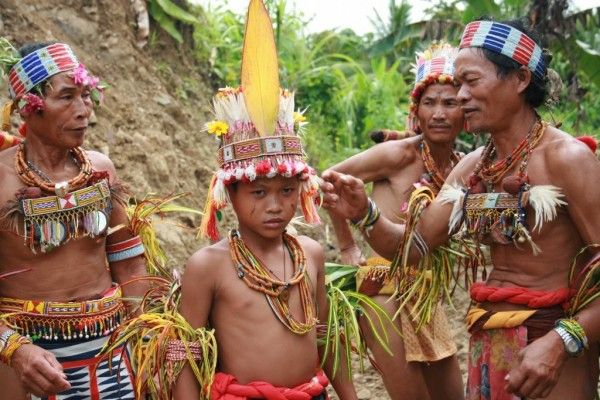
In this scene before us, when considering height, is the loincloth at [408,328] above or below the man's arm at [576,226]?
below

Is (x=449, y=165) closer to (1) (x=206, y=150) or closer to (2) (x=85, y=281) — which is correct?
(2) (x=85, y=281)

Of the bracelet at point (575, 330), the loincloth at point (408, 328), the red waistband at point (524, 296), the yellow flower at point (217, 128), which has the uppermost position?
the yellow flower at point (217, 128)

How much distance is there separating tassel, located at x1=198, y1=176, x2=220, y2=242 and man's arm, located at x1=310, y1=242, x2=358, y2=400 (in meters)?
0.44

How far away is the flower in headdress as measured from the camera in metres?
4.55

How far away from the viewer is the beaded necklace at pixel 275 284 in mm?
4062

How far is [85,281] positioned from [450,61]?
2506 mm

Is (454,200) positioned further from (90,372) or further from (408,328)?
(90,372)

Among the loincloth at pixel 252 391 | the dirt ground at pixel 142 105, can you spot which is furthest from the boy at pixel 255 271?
the dirt ground at pixel 142 105

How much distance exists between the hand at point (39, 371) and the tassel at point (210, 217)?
857 millimetres

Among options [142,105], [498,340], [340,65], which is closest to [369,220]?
[498,340]

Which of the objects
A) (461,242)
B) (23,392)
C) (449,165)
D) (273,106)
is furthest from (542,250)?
(23,392)

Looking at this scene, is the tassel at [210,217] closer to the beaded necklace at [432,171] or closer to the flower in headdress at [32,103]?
the flower in headdress at [32,103]

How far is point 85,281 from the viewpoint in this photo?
4.66m

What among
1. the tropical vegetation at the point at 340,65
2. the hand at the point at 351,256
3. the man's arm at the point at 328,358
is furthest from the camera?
the tropical vegetation at the point at 340,65
